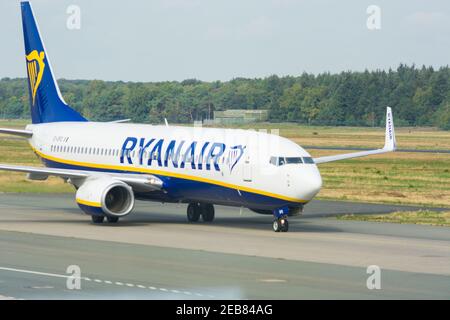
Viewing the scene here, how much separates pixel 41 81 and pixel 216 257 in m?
21.7

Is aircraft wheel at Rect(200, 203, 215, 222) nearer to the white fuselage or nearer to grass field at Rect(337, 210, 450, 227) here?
the white fuselage

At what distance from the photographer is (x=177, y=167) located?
41.7 metres

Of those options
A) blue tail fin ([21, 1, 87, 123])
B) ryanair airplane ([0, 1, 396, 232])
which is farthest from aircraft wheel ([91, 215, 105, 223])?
blue tail fin ([21, 1, 87, 123])

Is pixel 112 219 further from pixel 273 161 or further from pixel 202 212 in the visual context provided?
pixel 273 161

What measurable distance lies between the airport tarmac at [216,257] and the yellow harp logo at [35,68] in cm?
656

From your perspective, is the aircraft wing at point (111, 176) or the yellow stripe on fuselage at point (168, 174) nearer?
the yellow stripe on fuselage at point (168, 174)

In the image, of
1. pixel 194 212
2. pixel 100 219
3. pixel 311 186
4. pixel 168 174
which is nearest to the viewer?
pixel 311 186

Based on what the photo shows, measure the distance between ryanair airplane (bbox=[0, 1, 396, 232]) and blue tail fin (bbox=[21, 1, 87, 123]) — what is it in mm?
326

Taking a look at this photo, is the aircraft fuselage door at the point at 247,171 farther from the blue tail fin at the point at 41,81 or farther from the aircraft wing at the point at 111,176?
the blue tail fin at the point at 41,81

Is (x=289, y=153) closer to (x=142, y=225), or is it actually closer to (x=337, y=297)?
(x=142, y=225)

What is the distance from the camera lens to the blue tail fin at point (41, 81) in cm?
4997

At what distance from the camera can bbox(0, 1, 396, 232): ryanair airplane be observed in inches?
1512

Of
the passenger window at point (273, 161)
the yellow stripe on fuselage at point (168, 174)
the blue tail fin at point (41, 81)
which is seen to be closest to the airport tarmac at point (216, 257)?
the yellow stripe on fuselage at point (168, 174)

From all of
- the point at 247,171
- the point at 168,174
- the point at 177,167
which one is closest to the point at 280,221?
the point at 247,171
